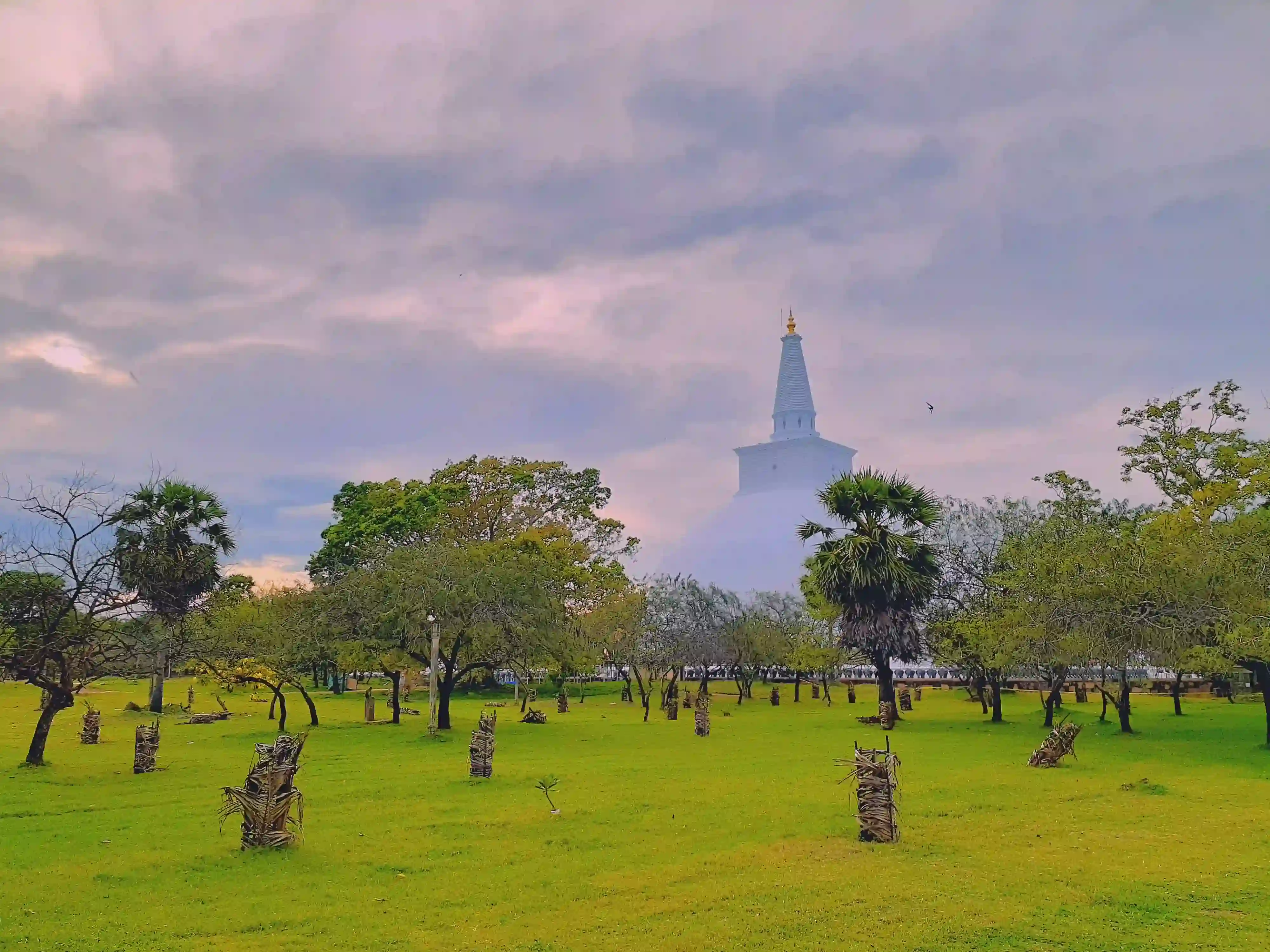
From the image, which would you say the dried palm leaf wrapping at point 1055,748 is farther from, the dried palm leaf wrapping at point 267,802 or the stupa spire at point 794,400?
the stupa spire at point 794,400

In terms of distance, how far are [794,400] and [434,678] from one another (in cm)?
6658

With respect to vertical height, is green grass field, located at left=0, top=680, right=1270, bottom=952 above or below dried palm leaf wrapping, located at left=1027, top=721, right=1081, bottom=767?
below

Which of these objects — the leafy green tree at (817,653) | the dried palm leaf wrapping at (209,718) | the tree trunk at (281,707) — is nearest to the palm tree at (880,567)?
the leafy green tree at (817,653)

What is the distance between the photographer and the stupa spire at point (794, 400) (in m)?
88.3

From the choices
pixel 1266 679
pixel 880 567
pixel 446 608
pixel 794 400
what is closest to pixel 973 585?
pixel 880 567

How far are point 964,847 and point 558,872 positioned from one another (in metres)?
5.13

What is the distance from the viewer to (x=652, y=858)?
11469mm

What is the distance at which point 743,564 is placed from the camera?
82000 millimetres

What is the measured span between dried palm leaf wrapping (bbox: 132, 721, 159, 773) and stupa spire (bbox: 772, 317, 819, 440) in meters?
73.6

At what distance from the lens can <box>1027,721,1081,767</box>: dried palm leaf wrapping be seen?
754 inches

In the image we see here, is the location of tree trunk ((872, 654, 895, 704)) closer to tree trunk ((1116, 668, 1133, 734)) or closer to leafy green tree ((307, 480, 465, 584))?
tree trunk ((1116, 668, 1133, 734))

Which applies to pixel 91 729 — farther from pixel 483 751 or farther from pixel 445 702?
pixel 483 751

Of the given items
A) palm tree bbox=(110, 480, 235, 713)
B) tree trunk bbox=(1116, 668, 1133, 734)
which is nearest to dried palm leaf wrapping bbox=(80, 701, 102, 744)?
palm tree bbox=(110, 480, 235, 713)

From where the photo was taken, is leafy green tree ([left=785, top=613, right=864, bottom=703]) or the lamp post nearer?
the lamp post
